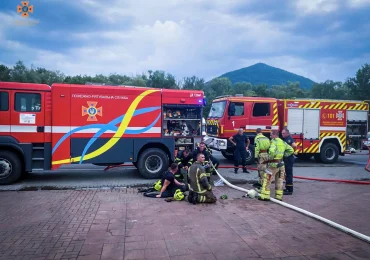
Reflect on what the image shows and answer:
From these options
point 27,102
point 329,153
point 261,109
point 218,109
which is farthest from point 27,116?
point 329,153

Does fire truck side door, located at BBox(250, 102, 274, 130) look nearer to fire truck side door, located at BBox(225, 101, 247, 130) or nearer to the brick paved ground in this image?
fire truck side door, located at BBox(225, 101, 247, 130)

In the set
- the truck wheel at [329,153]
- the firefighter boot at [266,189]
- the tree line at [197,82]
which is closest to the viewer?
the firefighter boot at [266,189]

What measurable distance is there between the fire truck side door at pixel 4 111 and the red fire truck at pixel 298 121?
24.5 ft

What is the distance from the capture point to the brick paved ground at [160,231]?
13.8ft

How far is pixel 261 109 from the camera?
12711 mm

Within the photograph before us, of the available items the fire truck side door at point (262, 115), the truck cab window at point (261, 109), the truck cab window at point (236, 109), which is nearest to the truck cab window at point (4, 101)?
the truck cab window at point (236, 109)

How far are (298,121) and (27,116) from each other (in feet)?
34.0

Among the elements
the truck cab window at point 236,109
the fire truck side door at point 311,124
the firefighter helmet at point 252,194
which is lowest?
the firefighter helmet at point 252,194

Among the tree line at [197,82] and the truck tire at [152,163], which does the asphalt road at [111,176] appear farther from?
the tree line at [197,82]

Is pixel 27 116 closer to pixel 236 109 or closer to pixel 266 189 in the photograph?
pixel 266 189

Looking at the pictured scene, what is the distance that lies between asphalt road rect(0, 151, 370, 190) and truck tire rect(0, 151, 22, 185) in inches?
7.6

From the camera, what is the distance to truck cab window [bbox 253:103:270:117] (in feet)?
41.4

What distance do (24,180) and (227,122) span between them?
7.47 m

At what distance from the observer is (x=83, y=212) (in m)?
5.95
